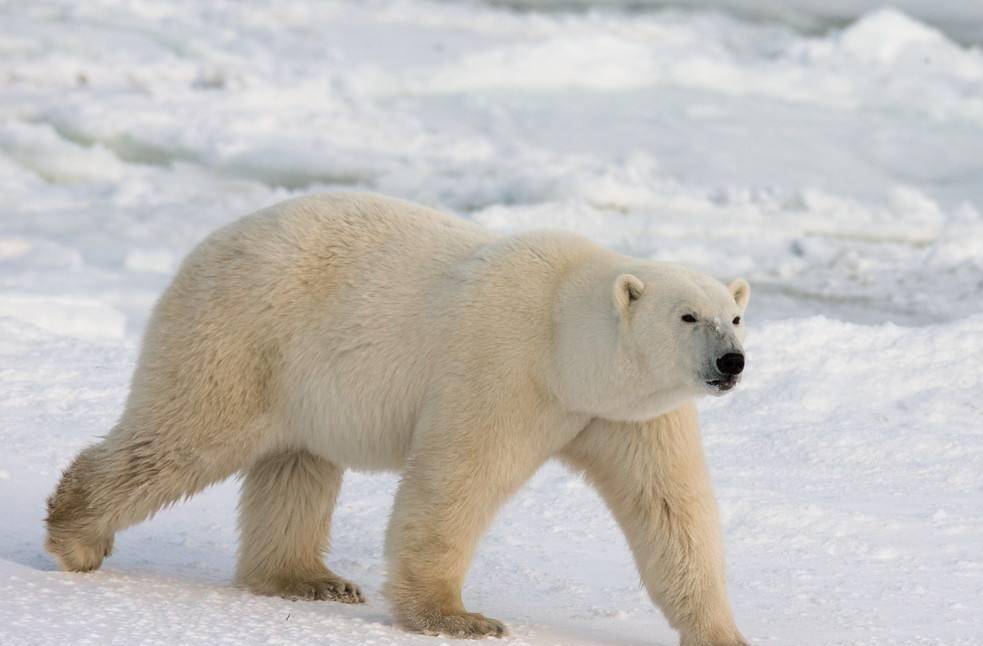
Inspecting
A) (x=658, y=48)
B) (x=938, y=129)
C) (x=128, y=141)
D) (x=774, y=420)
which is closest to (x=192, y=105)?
(x=128, y=141)

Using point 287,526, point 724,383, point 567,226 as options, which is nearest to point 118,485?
point 287,526

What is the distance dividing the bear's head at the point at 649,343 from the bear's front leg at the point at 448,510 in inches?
7.9

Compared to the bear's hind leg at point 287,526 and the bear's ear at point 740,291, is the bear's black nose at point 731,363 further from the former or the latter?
the bear's hind leg at point 287,526

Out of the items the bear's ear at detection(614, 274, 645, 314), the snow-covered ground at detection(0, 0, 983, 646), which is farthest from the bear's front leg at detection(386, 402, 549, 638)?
the bear's ear at detection(614, 274, 645, 314)

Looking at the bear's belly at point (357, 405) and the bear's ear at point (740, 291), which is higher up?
the bear's ear at point (740, 291)

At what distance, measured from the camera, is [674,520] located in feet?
12.0

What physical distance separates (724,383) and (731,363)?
54 mm

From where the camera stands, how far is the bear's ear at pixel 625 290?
351cm

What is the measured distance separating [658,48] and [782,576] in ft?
46.3

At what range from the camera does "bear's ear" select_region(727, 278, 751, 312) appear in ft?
12.1

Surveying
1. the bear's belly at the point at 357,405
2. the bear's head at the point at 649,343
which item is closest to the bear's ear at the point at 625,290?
the bear's head at the point at 649,343

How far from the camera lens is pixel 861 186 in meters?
13.4

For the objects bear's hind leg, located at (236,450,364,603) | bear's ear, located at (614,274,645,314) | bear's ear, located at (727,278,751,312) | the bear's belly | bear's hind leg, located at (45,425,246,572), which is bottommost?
bear's hind leg, located at (236,450,364,603)

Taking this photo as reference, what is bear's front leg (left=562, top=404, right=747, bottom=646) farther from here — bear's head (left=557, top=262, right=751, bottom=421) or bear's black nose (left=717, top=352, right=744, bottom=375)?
bear's black nose (left=717, top=352, right=744, bottom=375)
